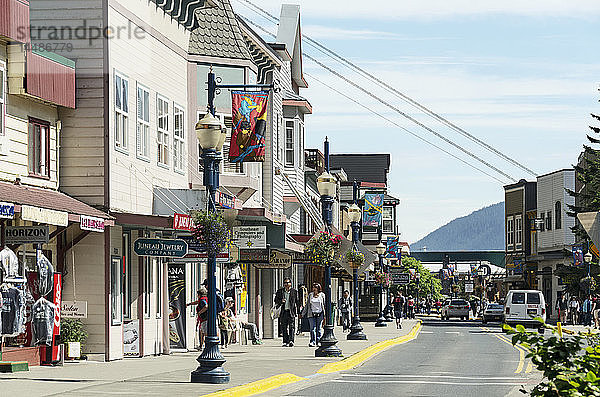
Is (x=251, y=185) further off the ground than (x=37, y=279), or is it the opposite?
(x=251, y=185)

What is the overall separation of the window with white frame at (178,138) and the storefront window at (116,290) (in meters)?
4.78

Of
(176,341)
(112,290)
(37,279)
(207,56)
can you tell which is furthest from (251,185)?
(37,279)

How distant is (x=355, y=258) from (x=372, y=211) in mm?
48494

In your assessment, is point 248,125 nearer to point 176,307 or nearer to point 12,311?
point 176,307

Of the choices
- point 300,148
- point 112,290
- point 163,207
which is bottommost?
point 112,290

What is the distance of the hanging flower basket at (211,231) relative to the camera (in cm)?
1997

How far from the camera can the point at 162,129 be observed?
2848 cm

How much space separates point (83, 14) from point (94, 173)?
345 cm

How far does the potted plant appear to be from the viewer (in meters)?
23.4

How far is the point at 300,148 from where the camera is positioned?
49.3 metres

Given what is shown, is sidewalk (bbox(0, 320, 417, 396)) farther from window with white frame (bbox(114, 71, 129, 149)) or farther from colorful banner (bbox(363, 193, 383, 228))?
colorful banner (bbox(363, 193, 383, 228))

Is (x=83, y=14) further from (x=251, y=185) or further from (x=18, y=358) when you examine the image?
(x=251, y=185)

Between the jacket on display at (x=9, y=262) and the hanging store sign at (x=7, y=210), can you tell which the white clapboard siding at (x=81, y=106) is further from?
the hanging store sign at (x=7, y=210)

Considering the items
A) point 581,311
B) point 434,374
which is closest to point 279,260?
point 434,374
